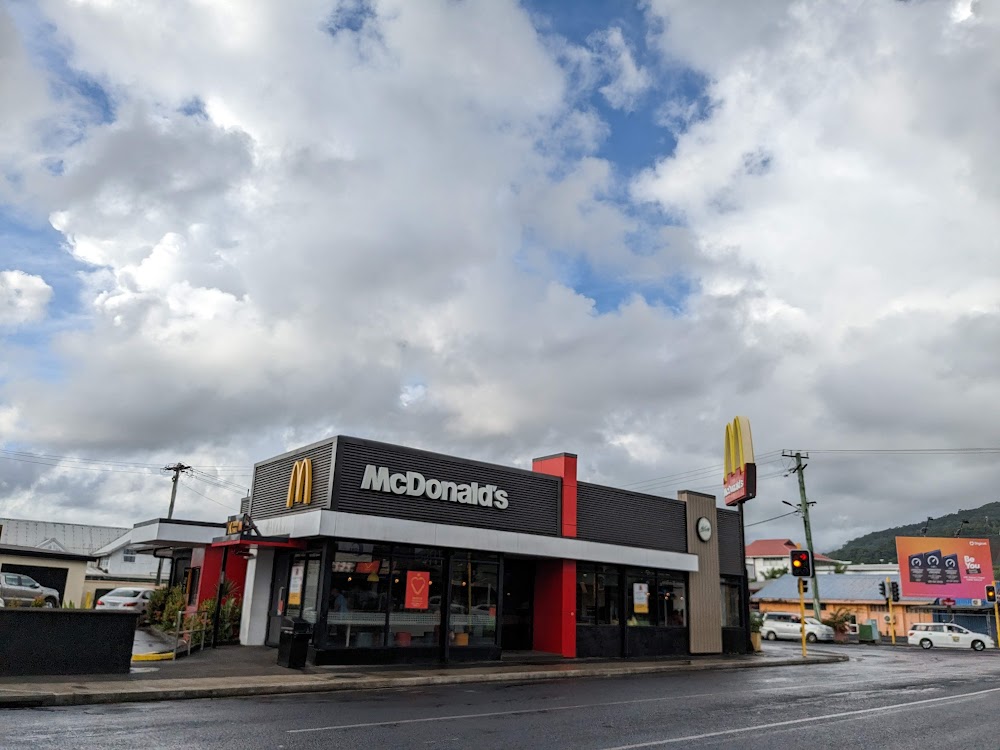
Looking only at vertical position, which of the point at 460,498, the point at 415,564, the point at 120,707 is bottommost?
the point at 120,707

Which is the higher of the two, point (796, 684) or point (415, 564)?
point (415, 564)

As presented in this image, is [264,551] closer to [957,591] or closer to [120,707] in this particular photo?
[120,707]

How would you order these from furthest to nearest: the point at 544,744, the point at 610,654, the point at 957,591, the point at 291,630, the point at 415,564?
1. the point at 957,591
2. the point at 610,654
3. the point at 415,564
4. the point at 291,630
5. the point at 544,744

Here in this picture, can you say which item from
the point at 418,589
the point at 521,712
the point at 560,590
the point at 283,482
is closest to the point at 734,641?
the point at 560,590

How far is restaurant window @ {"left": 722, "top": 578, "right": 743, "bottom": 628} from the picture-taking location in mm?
30219

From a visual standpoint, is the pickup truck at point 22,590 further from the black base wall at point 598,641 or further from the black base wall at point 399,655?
the black base wall at point 598,641

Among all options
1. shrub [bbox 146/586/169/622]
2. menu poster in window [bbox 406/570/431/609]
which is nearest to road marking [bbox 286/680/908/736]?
menu poster in window [bbox 406/570/431/609]

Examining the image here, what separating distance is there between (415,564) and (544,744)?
1095 centimetres

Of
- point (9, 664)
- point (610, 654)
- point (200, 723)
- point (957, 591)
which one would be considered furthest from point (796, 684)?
point (957, 591)

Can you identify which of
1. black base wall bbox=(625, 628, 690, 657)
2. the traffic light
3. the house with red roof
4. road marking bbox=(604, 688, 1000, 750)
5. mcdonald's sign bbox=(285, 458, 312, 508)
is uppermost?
the house with red roof

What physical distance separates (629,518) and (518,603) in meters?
4.94

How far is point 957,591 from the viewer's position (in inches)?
2051

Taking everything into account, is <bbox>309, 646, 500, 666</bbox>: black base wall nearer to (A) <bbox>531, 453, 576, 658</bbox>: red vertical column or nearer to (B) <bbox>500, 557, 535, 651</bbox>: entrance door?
(B) <bbox>500, 557, 535, 651</bbox>: entrance door

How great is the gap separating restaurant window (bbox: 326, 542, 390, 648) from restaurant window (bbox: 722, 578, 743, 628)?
15.8 m
